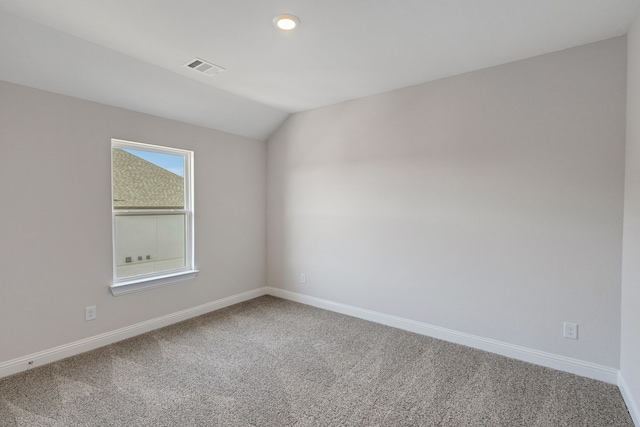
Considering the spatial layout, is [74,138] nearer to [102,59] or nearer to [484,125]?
[102,59]

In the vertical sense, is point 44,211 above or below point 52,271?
above

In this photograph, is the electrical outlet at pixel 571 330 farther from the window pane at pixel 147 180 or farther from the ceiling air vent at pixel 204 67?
the window pane at pixel 147 180

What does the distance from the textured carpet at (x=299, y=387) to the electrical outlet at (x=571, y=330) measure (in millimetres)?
290

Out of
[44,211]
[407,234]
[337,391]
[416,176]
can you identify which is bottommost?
[337,391]

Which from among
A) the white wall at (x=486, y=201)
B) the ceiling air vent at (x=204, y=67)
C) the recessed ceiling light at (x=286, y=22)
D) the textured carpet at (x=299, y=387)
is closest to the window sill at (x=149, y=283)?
the textured carpet at (x=299, y=387)

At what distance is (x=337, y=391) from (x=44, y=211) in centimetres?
273

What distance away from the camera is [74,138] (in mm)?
2725

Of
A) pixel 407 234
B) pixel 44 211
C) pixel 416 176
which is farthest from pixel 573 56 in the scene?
pixel 44 211

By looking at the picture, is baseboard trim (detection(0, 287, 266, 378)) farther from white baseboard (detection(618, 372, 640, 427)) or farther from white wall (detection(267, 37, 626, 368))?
white baseboard (detection(618, 372, 640, 427))

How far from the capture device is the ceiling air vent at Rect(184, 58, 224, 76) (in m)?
2.66

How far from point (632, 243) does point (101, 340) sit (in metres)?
4.26

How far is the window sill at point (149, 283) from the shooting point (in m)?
3.01

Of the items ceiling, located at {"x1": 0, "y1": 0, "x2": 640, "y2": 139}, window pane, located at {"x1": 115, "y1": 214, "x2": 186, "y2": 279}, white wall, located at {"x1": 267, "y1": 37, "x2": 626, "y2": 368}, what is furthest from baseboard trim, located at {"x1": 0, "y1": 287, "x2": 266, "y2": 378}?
ceiling, located at {"x1": 0, "y1": 0, "x2": 640, "y2": 139}

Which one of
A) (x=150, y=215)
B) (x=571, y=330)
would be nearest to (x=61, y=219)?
(x=150, y=215)
